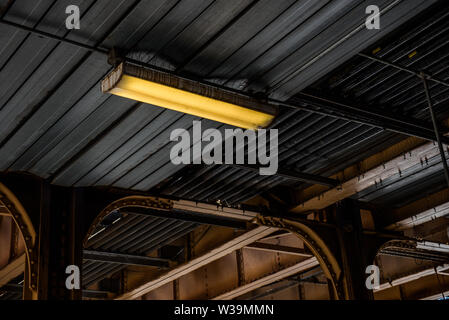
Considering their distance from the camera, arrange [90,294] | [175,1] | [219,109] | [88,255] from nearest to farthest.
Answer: [175,1] → [219,109] → [88,255] → [90,294]

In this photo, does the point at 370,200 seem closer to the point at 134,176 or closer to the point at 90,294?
the point at 134,176

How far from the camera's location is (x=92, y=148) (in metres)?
10.1

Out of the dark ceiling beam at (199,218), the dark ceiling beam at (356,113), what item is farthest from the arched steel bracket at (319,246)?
the dark ceiling beam at (356,113)

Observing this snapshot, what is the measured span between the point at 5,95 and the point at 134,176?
10.3 feet

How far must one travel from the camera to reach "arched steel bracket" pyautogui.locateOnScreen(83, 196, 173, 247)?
37.0 feet

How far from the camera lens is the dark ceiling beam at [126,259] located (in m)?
16.7

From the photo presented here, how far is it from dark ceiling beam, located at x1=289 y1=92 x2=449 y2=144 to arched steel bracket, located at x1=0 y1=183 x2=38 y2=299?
4774 mm

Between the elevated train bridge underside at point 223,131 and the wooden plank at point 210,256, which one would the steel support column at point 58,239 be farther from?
the wooden plank at point 210,256

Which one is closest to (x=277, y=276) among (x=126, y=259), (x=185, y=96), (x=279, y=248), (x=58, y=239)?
(x=279, y=248)

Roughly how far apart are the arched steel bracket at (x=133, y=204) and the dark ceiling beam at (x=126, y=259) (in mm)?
5211

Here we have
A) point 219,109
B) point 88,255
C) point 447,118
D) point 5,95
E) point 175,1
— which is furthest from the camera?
point 88,255

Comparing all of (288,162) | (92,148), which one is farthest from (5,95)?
(288,162)

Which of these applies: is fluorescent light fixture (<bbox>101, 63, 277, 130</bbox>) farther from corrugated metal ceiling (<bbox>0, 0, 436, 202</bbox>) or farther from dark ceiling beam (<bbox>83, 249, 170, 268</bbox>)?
dark ceiling beam (<bbox>83, 249, 170, 268</bbox>)
